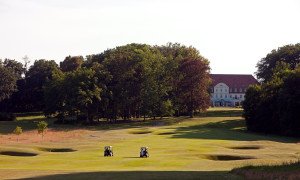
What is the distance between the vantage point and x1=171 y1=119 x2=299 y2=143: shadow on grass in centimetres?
6841

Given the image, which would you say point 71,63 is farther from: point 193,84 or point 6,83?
point 193,84

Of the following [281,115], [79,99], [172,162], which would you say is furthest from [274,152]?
[79,99]

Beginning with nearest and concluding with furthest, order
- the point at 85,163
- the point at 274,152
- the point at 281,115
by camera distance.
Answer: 1. the point at 85,163
2. the point at 274,152
3. the point at 281,115

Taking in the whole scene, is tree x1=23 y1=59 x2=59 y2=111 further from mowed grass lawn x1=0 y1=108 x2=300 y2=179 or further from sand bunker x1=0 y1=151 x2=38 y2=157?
sand bunker x1=0 y1=151 x2=38 y2=157

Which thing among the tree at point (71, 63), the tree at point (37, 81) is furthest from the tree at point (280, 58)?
the tree at point (37, 81)

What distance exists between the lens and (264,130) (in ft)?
273

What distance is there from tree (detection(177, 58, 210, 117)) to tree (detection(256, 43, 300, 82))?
23.2 m

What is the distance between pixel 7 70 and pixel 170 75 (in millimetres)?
48508

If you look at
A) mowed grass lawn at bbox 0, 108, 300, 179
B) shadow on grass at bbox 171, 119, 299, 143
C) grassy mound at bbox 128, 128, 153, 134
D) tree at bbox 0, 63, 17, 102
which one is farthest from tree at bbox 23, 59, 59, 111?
mowed grass lawn at bbox 0, 108, 300, 179

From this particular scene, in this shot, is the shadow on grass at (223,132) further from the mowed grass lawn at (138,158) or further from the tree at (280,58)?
the tree at (280,58)

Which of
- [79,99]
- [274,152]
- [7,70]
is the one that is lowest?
[274,152]

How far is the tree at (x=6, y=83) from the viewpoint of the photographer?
407 ft

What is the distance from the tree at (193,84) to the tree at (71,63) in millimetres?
41776

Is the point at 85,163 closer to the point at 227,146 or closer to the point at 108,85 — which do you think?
the point at 227,146
